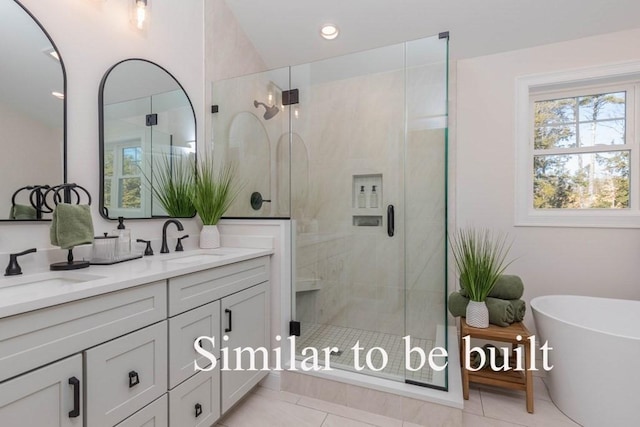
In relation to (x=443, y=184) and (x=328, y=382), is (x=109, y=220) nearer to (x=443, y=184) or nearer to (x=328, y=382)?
(x=328, y=382)

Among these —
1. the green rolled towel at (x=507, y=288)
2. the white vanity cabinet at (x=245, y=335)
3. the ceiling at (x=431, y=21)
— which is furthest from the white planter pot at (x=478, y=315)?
the ceiling at (x=431, y=21)

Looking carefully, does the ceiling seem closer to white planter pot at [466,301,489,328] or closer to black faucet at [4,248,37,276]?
white planter pot at [466,301,489,328]

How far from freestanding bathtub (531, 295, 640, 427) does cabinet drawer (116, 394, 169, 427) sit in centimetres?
202

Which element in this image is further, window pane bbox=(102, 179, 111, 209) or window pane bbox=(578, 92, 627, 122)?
window pane bbox=(578, 92, 627, 122)

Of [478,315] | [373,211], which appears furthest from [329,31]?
[478,315]

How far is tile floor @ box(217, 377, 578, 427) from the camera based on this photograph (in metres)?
1.66

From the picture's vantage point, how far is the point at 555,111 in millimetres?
2428

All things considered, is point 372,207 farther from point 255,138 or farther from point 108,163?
point 108,163

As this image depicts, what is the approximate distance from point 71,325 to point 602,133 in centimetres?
333

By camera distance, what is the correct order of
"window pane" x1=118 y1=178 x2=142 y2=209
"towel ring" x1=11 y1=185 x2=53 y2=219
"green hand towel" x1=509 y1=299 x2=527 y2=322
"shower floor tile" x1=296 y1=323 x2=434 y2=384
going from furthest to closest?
"green hand towel" x1=509 y1=299 x2=527 y2=322 < "shower floor tile" x1=296 y1=323 x2=434 y2=384 < "window pane" x1=118 y1=178 x2=142 y2=209 < "towel ring" x1=11 y1=185 x2=53 y2=219

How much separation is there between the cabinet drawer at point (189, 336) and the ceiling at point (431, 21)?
7.20ft

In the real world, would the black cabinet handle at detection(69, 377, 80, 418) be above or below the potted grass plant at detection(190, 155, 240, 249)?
below

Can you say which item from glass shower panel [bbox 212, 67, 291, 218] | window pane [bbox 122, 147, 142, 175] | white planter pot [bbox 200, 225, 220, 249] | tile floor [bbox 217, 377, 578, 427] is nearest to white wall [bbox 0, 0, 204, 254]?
window pane [bbox 122, 147, 142, 175]

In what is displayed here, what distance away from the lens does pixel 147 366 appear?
1.17 metres
